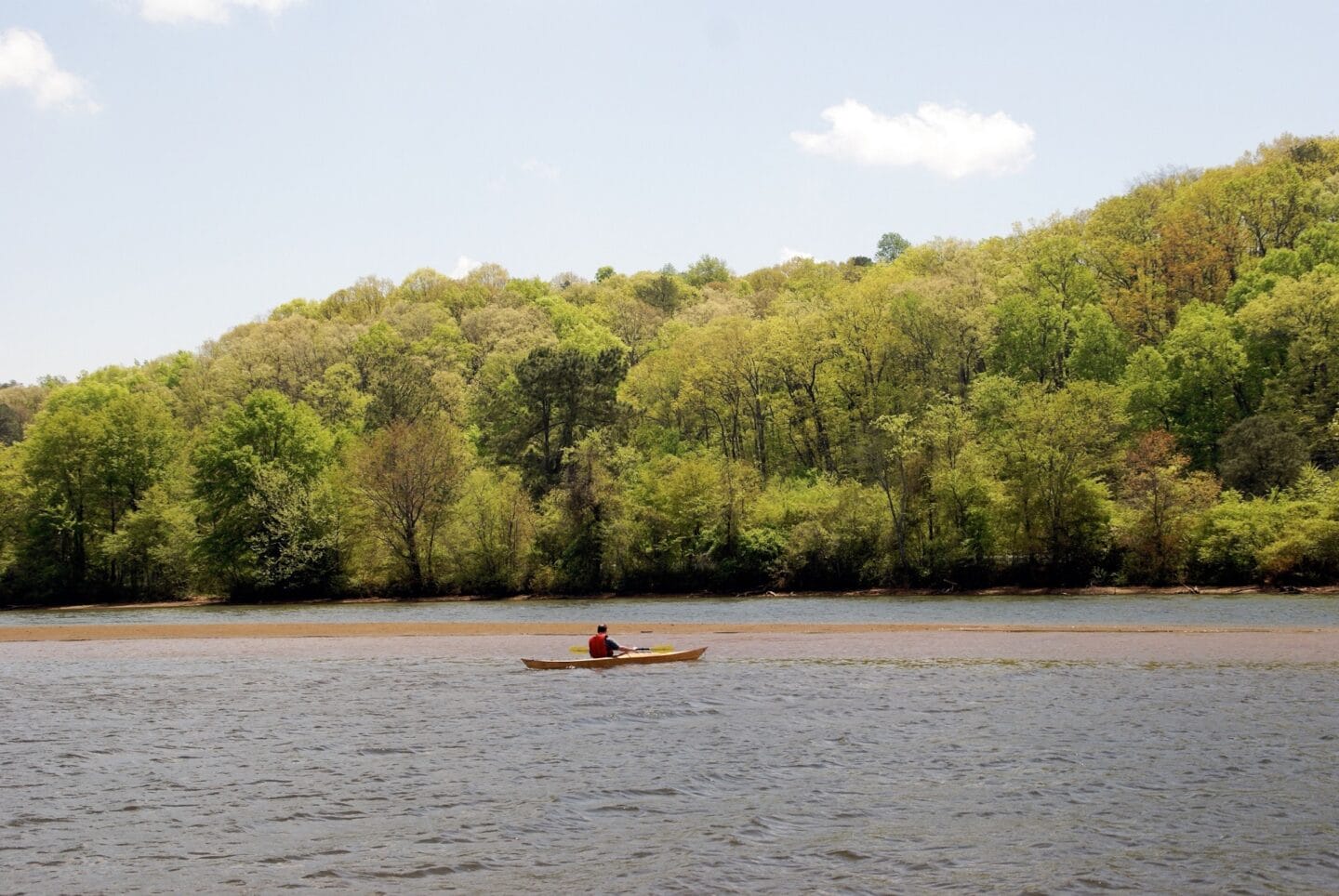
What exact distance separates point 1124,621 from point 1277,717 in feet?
82.0

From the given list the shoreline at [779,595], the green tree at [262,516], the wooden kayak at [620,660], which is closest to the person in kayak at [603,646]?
the wooden kayak at [620,660]

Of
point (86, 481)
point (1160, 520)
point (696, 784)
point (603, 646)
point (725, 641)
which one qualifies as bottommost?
point (696, 784)

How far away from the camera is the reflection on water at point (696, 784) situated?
18.3 meters

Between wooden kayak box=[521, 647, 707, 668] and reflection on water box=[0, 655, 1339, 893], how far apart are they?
2.53 m

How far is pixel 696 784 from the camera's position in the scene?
79.4 ft

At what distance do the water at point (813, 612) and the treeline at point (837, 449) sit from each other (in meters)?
5.25

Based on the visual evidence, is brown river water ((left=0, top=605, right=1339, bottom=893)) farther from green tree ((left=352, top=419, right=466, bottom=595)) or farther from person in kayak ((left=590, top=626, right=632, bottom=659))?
green tree ((left=352, top=419, right=466, bottom=595))

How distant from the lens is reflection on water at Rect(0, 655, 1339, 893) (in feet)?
59.9

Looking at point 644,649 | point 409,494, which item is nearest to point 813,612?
point 644,649

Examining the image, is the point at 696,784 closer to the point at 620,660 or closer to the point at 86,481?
the point at 620,660

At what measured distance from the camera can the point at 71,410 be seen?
102438 millimetres

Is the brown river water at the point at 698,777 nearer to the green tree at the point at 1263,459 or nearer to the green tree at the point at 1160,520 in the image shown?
the green tree at the point at 1160,520

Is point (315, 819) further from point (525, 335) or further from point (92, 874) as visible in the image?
point (525, 335)

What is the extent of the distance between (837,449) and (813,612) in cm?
4348
